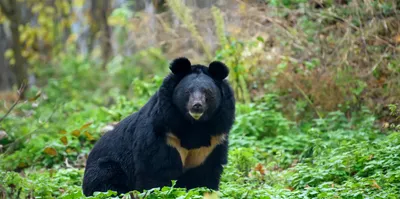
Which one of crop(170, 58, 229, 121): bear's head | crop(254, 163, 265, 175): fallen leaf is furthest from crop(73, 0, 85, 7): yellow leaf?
crop(170, 58, 229, 121): bear's head

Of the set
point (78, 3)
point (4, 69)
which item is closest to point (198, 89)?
point (4, 69)

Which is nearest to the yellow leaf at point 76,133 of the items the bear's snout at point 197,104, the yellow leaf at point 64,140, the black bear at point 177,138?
the yellow leaf at point 64,140

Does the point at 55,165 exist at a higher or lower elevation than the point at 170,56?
lower

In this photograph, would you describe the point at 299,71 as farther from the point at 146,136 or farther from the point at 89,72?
the point at 89,72

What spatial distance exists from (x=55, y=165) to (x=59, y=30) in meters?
A: 21.1

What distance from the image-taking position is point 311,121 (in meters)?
11.0

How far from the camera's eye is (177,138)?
6.95 metres

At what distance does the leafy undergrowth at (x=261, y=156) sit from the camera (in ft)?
21.3

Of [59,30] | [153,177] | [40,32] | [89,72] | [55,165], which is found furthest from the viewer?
[59,30]

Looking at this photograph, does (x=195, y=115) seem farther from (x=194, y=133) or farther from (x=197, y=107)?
(x=194, y=133)

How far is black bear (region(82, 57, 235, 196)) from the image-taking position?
6.85 m

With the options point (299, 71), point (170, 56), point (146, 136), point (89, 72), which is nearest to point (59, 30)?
point (89, 72)

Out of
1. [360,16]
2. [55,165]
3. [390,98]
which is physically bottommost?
[55,165]

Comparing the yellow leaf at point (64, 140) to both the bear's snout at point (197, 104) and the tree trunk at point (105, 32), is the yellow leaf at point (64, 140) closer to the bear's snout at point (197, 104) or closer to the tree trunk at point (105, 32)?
the bear's snout at point (197, 104)
